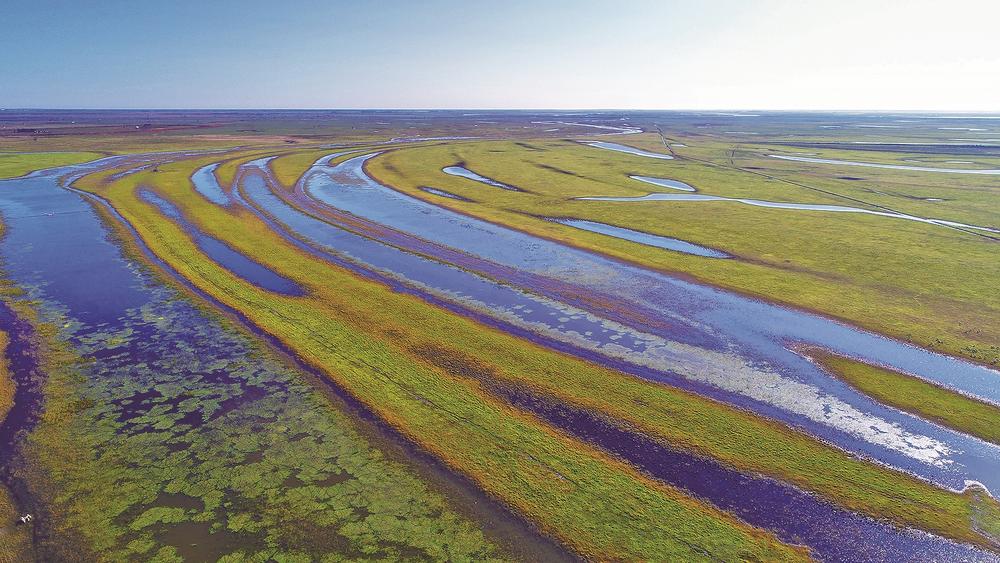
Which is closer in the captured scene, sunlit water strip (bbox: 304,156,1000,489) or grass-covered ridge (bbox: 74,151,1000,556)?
grass-covered ridge (bbox: 74,151,1000,556)

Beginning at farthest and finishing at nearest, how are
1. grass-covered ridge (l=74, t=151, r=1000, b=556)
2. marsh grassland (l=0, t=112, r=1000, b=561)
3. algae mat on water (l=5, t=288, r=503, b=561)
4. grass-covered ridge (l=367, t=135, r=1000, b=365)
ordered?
grass-covered ridge (l=367, t=135, r=1000, b=365)
grass-covered ridge (l=74, t=151, r=1000, b=556)
marsh grassland (l=0, t=112, r=1000, b=561)
algae mat on water (l=5, t=288, r=503, b=561)

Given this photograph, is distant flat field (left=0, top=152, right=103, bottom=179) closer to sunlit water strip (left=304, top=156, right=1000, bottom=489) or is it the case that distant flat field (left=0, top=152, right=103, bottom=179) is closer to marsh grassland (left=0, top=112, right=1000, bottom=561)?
marsh grassland (left=0, top=112, right=1000, bottom=561)

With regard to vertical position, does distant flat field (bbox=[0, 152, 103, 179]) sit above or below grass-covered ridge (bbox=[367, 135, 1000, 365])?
above

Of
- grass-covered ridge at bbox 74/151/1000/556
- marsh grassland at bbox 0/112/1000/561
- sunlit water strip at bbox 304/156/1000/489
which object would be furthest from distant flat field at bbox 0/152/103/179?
sunlit water strip at bbox 304/156/1000/489

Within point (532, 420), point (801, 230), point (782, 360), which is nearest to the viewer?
point (532, 420)

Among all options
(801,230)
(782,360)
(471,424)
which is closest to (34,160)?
(471,424)

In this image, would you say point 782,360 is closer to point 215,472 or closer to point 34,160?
point 215,472
